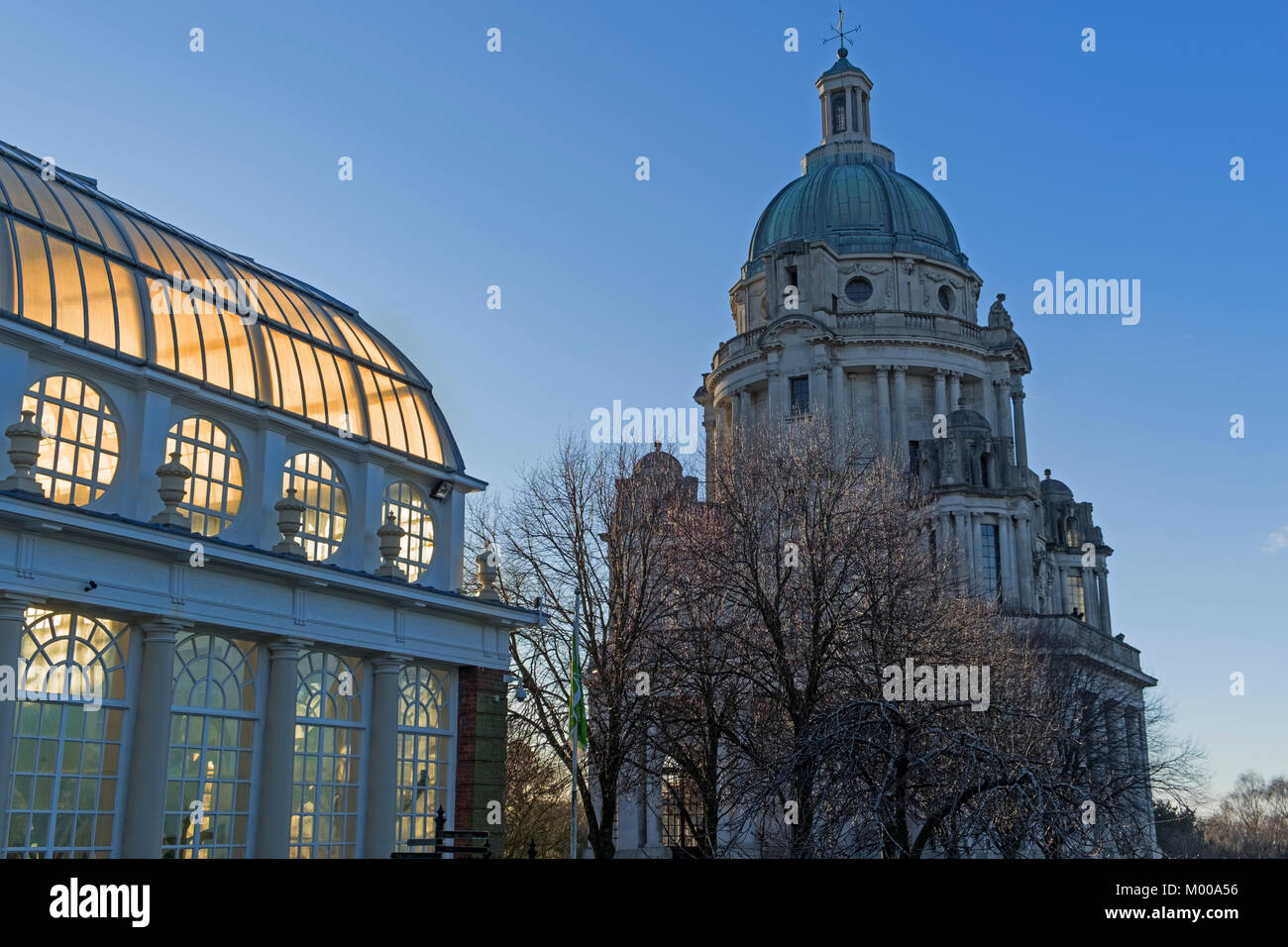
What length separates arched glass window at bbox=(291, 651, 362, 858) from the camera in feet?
79.5

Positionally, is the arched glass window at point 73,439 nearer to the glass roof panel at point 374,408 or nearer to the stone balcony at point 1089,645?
the glass roof panel at point 374,408

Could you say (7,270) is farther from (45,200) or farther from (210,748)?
(210,748)

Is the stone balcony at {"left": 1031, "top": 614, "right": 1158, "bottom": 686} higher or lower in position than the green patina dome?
lower

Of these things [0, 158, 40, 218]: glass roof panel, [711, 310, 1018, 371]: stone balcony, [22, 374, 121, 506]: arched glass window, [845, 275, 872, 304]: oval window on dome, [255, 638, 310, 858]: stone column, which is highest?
[845, 275, 872, 304]: oval window on dome

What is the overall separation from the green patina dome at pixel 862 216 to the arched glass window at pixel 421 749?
2058 inches

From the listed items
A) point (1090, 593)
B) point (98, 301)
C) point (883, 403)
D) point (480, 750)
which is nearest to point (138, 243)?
point (98, 301)

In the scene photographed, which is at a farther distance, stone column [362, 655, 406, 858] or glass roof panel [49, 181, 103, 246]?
stone column [362, 655, 406, 858]

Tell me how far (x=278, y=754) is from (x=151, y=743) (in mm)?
2930

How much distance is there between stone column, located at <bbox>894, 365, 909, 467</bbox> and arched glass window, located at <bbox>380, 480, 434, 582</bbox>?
42.6m

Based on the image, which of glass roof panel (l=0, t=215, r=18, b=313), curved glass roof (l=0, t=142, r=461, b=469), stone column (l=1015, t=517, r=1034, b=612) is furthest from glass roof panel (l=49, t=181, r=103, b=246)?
stone column (l=1015, t=517, r=1034, b=612)

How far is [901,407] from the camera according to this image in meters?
69.2

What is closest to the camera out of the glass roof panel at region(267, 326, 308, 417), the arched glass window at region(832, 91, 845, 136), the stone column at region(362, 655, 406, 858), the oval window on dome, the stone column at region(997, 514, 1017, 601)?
the stone column at region(362, 655, 406, 858)

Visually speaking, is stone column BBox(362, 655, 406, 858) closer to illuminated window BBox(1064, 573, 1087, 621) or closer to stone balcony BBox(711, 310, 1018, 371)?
stone balcony BBox(711, 310, 1018, 371)
